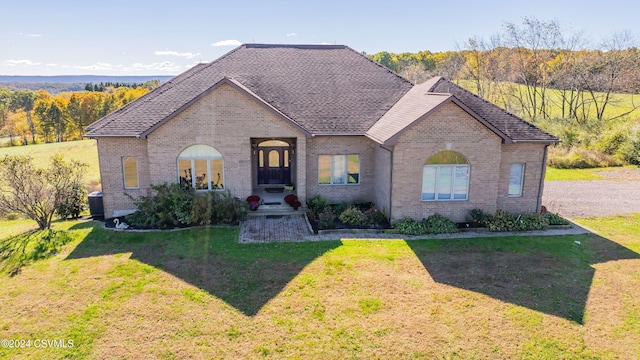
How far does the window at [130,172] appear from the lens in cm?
1861

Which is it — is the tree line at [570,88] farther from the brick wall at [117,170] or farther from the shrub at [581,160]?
the brick wall at [117,170]

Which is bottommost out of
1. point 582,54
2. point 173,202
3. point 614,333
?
point 614,333

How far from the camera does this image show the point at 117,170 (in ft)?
60.8

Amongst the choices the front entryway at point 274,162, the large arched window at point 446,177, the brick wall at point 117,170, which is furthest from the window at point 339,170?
the brick wall at point 117,170

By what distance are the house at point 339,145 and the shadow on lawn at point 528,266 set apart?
2.76 m

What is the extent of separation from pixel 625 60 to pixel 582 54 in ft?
17.2

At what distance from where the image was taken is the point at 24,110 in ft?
329

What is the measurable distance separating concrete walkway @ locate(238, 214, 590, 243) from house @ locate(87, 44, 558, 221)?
4.58 ft

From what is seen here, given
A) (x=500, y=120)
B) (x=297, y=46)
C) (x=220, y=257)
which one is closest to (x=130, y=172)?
(x=220, y=257)

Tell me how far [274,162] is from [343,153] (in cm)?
491

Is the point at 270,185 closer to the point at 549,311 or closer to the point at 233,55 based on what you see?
the point at 233,55

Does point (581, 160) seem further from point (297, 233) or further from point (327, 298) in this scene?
point (327, 298)

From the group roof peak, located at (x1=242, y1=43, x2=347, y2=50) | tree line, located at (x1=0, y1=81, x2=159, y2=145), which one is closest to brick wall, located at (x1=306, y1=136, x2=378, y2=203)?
roof peak, located at (x1=242, y1=43, x2=347, y2=50)

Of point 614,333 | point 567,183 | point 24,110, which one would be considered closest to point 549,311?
point 614,333
